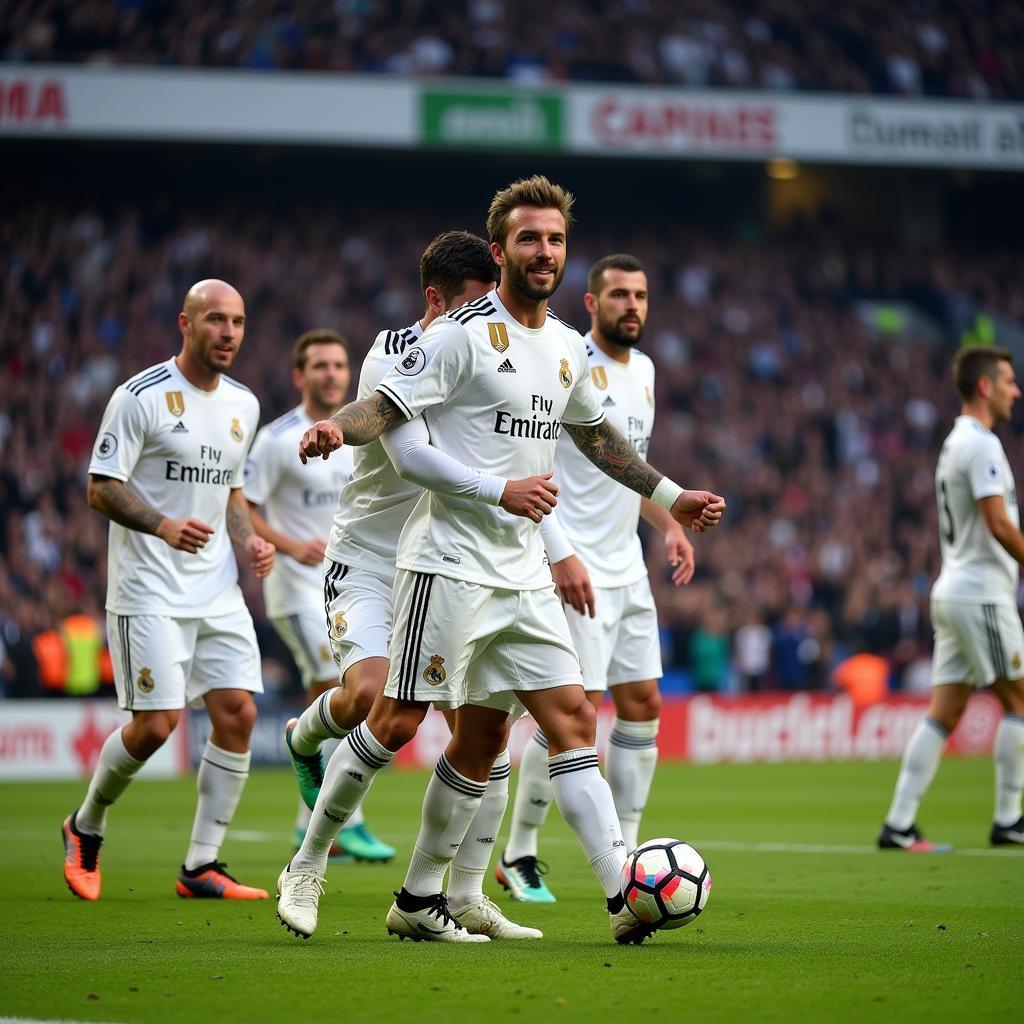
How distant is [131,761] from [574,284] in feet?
75.5

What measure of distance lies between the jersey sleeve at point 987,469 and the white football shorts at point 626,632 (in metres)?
2.65

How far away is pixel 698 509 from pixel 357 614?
1370 millimetres

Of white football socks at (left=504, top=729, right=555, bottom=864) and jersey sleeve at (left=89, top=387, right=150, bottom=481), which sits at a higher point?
jersey sleeve at (left=89, top=387, right=150, bottom=481)

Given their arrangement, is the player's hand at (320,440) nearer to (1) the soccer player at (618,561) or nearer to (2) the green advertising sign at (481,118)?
(1) the soccer player at (618,561)

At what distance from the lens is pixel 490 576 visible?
19.7 feet

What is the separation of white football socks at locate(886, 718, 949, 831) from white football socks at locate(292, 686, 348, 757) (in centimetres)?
410

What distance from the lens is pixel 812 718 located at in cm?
2148

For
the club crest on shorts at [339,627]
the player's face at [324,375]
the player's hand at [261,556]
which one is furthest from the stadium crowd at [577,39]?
the club crest on shorts at [339,627]

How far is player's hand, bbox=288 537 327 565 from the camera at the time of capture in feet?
31.9

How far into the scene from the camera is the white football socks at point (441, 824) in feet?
20.5

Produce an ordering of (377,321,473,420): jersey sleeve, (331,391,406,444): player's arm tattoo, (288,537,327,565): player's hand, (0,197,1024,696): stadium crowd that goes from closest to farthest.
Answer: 1. (331,391,406,444): player's arm tattoo
2. (377,321,473,420): jersey sleeve
3. (288,537,327,565): player's hand
4. (0,197,1024,696): stadium crowd

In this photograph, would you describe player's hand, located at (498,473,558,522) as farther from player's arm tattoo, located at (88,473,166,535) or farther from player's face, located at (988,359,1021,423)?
player's face, located at (988,359,1021,423)

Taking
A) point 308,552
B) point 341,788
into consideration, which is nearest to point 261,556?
point 308,552

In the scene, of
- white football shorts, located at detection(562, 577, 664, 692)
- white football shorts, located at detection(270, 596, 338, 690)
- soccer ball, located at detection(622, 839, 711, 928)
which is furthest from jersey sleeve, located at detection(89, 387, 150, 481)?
soccer ball, located at detection(622, 839, 711, 928)
